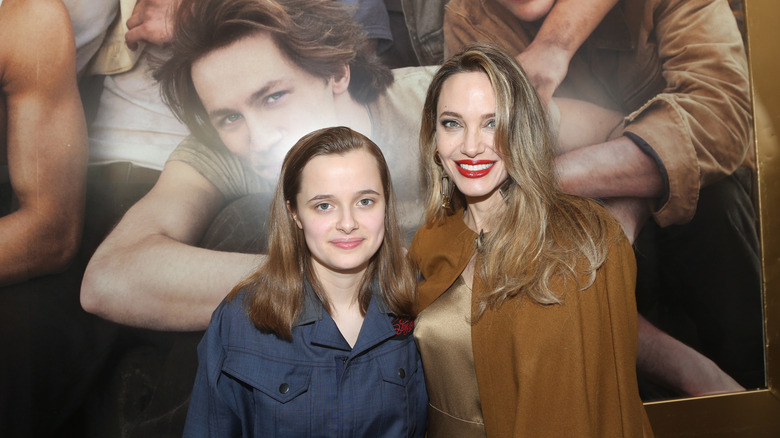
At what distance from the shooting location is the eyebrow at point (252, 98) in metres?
2.44

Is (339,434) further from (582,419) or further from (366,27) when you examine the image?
(366,27)

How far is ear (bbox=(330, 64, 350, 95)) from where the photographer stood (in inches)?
100

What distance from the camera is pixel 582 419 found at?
1484 millimetres

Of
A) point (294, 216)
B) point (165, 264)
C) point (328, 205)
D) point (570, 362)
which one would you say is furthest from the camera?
point (165, 264)

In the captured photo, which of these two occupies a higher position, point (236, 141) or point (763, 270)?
point (236, 141)

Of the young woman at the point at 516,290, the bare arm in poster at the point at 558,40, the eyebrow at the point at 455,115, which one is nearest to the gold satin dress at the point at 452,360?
the young woman at the point at 516,290

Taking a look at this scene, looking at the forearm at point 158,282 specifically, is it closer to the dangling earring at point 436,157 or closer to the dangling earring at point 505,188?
the dangling earring at point 436,157

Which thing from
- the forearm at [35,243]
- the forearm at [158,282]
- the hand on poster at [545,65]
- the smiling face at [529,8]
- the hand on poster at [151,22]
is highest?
the smiling face at [529,8]

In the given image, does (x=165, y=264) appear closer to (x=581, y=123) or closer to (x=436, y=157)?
(x=436, y=157)

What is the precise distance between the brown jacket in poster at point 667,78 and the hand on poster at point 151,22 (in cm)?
153

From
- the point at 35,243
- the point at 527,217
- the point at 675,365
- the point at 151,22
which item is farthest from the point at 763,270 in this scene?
the point at 35,243

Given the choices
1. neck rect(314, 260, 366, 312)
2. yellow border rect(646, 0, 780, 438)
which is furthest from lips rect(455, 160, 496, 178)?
yellow border rect(646, 0, 780, 438)

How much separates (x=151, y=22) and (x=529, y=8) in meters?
1.91

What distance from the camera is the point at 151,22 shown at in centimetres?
239
